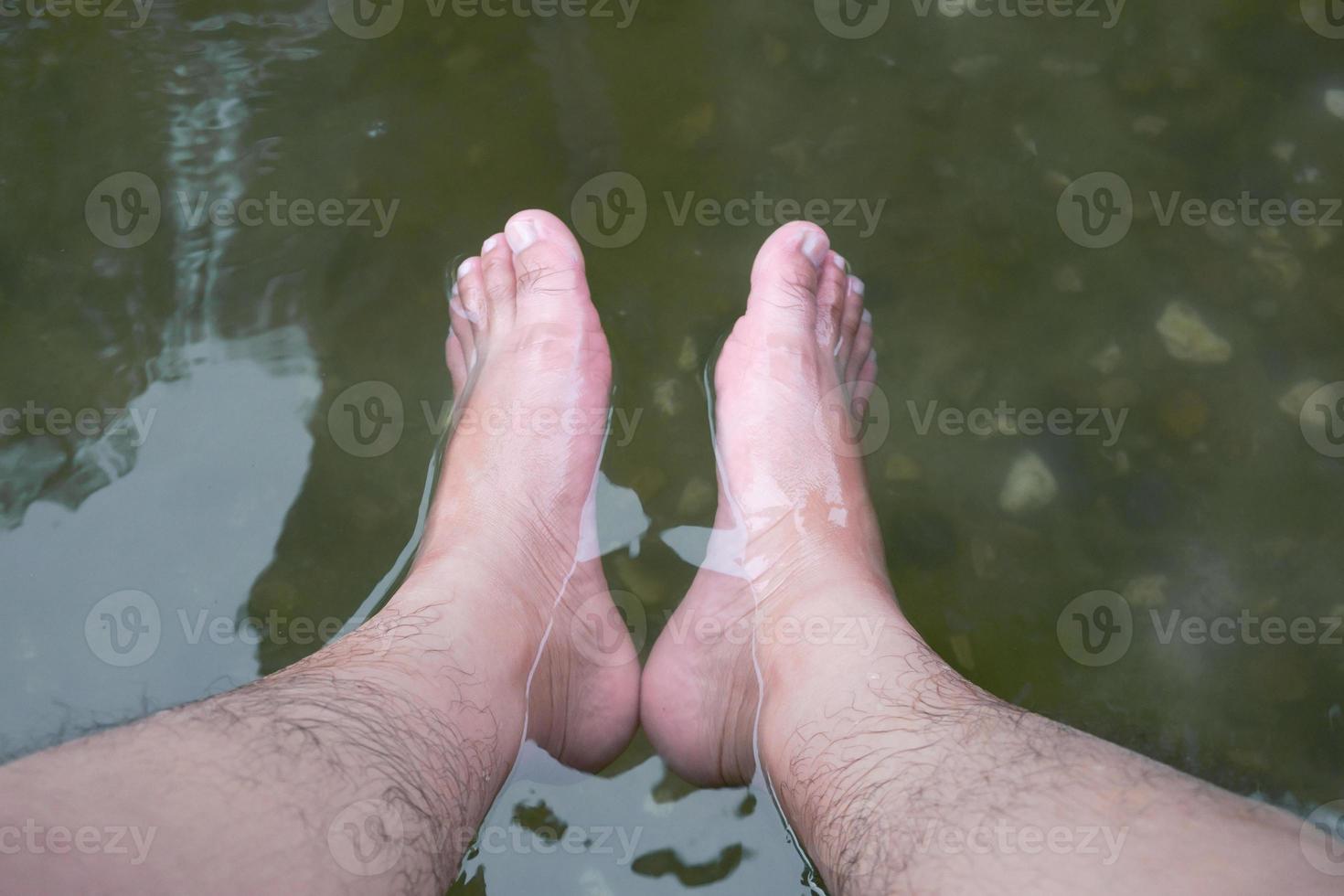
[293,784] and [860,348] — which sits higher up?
[860,348]

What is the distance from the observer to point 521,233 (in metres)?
1.55

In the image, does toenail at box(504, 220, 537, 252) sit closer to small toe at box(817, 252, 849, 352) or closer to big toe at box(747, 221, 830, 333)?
big toe at box(747, 221, 830, 333)

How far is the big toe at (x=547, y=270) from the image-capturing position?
1.52 metres

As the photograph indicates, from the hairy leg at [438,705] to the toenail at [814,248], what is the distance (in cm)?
37

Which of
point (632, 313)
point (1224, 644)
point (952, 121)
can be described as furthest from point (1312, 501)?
point (632, 313)

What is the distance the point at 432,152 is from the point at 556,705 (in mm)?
939

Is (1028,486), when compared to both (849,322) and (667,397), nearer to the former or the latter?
(849,322)

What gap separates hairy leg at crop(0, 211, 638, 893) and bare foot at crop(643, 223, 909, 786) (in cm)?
11

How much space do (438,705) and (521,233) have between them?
0.83 meters

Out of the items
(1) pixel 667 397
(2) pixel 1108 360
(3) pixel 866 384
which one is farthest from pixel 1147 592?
(1) pixel 667 397

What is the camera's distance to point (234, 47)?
1.63 m

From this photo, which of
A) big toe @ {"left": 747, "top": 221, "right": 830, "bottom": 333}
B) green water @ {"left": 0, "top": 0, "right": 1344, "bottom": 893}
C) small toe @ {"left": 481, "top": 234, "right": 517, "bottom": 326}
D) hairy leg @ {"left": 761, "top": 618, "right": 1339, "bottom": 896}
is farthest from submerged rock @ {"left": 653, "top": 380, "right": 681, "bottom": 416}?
hairy leg @ {"left": 761, "top": 618, "right": 1339, "bottom": 896}

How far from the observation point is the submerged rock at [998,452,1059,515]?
1.46 m

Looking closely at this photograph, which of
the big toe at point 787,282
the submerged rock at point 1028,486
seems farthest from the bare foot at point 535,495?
the submerged rock at point 1028,486
